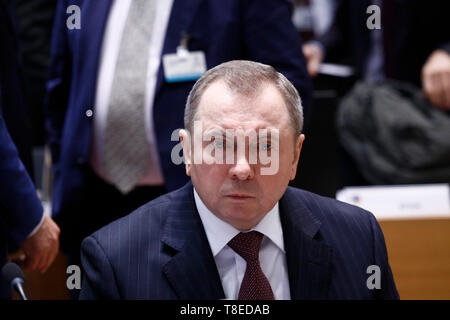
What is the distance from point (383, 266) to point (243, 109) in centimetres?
50

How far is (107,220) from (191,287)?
0.27 m

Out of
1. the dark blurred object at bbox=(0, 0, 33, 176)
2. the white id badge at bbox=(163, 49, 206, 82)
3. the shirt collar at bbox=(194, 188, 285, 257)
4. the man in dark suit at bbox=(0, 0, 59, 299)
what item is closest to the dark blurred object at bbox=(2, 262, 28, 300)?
the man in dark suit at bbox=(0, 0, 59, 299)

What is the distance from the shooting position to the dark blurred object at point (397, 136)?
255 centimetres

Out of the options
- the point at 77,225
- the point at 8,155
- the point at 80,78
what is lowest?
the point at 77,225

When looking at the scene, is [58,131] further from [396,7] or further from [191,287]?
[396,7]

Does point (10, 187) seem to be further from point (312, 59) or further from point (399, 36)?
point (399, 36)

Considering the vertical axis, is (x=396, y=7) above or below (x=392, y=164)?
above

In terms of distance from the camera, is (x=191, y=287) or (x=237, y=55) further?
(x=237, y=55)

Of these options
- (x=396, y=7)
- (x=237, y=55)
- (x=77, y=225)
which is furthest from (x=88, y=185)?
(x=396, y=7)

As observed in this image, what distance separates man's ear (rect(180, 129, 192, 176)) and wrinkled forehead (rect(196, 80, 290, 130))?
64 millimetres

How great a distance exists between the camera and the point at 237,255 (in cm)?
128

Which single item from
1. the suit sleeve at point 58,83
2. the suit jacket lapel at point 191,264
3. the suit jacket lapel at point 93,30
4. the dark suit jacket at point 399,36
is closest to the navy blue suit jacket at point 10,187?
the suit sleeve at point 58,83

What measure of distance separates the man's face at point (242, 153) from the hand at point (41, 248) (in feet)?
1.41

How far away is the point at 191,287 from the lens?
1.25 meters
